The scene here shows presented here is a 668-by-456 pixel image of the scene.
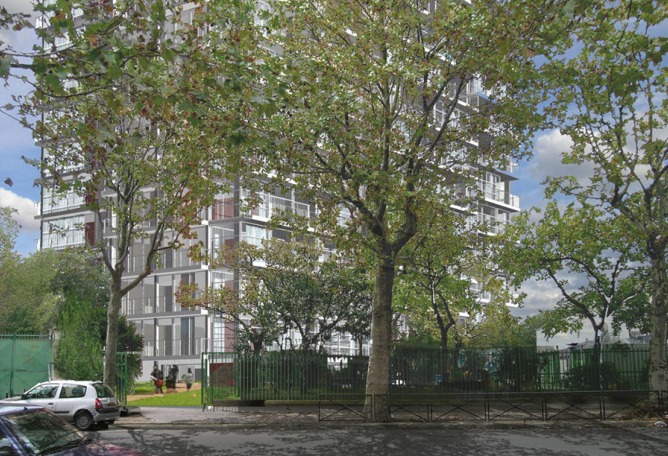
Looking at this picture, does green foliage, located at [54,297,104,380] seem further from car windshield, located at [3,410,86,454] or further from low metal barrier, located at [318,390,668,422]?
car windshield, located at [3,410,86,454]

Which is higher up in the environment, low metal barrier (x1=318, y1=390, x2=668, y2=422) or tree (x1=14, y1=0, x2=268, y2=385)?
tree (x1=14, y1=0, x2=268, y2=385)

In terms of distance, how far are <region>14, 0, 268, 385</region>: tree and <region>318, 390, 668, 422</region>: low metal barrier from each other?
7994 mm

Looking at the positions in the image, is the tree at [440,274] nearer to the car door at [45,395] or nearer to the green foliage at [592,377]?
the green foliage at [592,377]

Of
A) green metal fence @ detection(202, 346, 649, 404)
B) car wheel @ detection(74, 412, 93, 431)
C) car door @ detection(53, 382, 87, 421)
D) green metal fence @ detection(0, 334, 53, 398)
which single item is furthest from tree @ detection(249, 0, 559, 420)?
green metal fence @ detection(0, 334, 53, 398)

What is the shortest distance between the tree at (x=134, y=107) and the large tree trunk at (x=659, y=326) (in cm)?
1419

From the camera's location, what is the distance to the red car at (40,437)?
29.5ft

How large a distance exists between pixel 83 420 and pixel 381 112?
1299 centimetres

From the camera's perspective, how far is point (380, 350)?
2352cm

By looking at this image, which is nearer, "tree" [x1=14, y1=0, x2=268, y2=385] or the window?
"tree" [x1=14, y1=0, x2=268, y2=385]

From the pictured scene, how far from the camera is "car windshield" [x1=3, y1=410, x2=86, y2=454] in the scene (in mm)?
9180

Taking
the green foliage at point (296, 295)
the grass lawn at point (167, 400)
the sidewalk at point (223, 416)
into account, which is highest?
the green foliage at point (296, 295)

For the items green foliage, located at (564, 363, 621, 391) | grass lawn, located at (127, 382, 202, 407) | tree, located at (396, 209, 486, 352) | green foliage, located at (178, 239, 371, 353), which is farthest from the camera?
green foliage, located at (178, 239, 371, 353)

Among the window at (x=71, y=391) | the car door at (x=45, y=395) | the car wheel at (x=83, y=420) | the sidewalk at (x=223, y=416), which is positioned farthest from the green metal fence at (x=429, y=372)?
the car door at (x=45, y=395)

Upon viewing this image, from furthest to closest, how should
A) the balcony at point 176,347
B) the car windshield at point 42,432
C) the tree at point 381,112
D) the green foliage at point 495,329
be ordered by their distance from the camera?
the balcony at point 176,347, the green foliage at point 495,329, the tree at point 381,112, the car windshield at point 42,432
